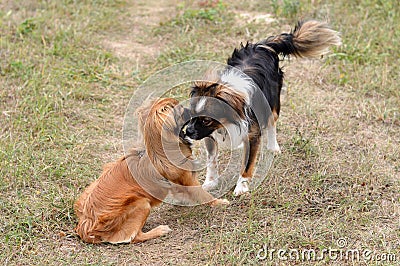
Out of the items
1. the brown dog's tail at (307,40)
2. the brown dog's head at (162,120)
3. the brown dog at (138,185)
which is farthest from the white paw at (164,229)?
the brown dog's tail at (307,40)

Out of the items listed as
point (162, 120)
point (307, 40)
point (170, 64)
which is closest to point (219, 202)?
point (162, 120)

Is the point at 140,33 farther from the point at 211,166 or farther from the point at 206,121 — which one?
the point at 206,121

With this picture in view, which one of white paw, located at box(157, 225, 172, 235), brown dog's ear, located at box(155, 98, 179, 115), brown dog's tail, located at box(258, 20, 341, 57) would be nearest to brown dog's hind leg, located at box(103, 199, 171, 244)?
white paw, located at box(157, 225, 172, 235)

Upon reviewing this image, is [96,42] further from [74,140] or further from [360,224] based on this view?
[360,224]

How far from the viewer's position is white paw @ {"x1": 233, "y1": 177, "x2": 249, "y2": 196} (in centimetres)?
554

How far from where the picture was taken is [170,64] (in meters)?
7.92

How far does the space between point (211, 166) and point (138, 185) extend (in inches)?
42.8

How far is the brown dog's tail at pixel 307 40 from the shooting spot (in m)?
5.79

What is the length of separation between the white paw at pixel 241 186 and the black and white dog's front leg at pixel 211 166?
0.23 meters

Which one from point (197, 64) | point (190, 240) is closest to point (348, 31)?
point (197, 64)

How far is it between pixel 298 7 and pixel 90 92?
3.62 m

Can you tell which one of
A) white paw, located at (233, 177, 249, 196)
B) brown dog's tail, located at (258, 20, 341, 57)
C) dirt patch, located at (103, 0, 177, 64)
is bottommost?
dirt patch, located at (103, 0, 177, 64)

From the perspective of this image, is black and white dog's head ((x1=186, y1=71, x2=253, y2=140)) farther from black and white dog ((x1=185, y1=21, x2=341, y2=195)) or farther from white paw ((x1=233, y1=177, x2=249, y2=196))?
white paw ((x1=233, y1=177, x2=249, y2=196))

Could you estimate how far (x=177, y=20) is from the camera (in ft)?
29.4
